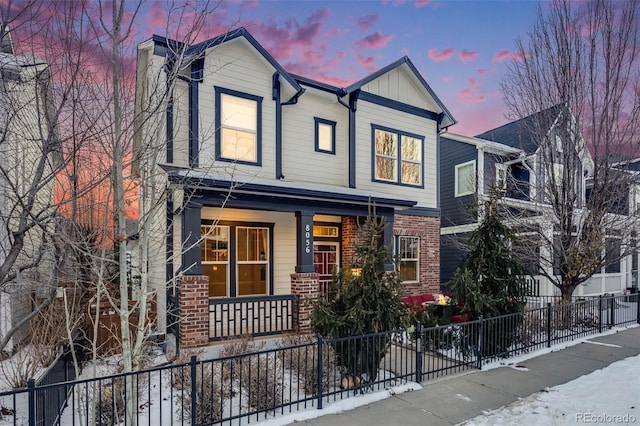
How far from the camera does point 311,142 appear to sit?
453 inches

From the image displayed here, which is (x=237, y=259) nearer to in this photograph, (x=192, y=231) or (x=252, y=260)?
(x=252, y=260)

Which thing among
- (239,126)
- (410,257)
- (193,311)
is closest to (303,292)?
(193,311)

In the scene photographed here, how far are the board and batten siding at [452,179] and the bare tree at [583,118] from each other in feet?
15.1

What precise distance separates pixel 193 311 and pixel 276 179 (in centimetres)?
414

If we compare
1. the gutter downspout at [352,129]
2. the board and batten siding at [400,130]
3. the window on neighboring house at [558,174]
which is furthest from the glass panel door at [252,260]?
the window on neighboring house at [558,174]

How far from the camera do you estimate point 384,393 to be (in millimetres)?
6199

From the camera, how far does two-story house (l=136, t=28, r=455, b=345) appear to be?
826cm

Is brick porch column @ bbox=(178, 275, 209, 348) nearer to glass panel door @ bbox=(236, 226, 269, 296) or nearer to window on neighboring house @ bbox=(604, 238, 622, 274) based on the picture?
glass panel door @ bbox=(236, 226, 269, 296)

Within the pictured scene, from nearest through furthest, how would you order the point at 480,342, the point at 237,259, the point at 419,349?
the point at 419,349 → the point at 480,342 → the point at 237,259

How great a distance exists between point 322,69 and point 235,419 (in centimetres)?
1196

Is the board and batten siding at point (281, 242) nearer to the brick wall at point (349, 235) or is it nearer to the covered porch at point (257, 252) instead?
the covered porch at point (257, 252)

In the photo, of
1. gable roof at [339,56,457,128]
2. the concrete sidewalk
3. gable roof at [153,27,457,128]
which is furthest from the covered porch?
gable roof at [339,56,457,128]

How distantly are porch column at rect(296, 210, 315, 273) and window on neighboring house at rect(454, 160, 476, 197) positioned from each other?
854 centimetres

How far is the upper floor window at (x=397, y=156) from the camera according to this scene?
12797 millimetres
